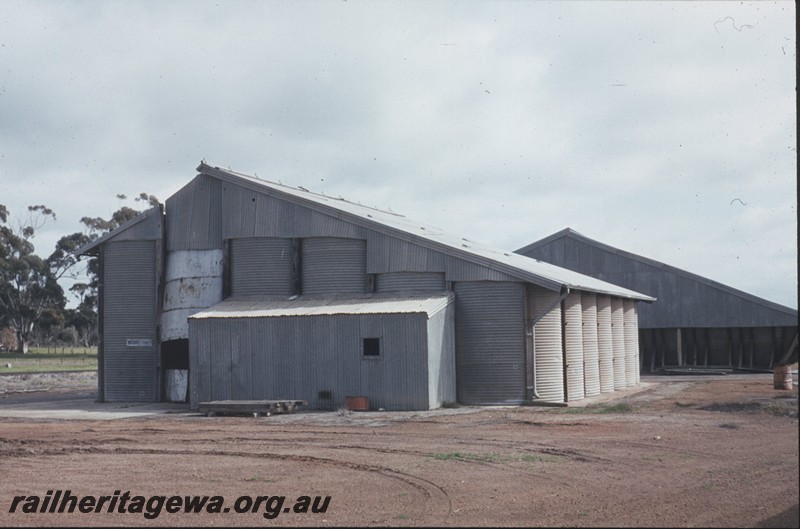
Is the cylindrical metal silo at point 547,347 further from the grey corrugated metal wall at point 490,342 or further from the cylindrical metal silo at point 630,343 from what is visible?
the cylindrical metal silo at point 630,343

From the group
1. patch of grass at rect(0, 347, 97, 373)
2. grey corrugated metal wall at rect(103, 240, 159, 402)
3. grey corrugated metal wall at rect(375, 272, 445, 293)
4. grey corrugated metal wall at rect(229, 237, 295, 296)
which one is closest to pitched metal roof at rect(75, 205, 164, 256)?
grey corrugated metal wall at rect(103, 240, 159, 402)

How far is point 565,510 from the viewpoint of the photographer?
38.5ft

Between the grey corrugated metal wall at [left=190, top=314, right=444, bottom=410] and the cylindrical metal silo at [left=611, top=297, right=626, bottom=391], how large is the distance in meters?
13.4

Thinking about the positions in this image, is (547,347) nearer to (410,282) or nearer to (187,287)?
(410,282)

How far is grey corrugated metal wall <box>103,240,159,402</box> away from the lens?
3556 centimetres

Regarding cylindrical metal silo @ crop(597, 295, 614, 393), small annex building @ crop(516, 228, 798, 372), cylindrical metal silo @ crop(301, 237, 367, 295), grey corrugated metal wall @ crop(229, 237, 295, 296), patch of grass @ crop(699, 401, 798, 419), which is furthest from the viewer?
small annex building @ crop(516, 228, 798, 372)

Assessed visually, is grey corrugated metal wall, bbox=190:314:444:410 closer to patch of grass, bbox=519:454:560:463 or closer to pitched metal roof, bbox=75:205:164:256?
pitched metal roof, bbox=75:205:164:256

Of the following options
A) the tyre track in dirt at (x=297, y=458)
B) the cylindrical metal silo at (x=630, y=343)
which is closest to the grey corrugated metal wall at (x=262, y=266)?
the tyre track in dirt at (x=297, y=458)

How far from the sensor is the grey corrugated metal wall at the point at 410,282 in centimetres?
3128

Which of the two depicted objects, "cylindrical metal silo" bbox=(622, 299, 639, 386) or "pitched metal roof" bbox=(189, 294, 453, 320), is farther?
"cylindrical metal silo" bbox=(622, 299, 639, 386)

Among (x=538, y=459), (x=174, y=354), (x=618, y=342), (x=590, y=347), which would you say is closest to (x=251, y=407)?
(x=174, y=354)

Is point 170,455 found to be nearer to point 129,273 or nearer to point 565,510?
point 565,510

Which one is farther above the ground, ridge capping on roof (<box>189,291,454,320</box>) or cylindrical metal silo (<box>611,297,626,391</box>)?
ridge capping on roof (<box>189,291,454,320</box>)

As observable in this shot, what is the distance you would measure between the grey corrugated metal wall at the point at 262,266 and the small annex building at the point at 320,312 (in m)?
0.05
